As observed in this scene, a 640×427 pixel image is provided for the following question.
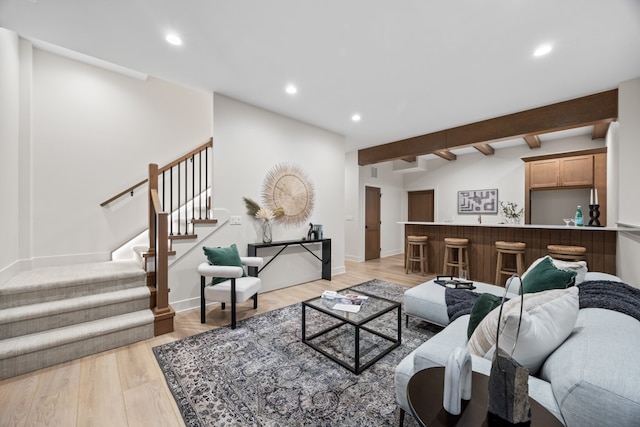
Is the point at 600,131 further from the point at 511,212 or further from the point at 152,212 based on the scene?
the point at 152,212

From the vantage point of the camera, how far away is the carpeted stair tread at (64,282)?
2295 millimetres

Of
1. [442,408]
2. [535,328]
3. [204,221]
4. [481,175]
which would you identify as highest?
[481,175]

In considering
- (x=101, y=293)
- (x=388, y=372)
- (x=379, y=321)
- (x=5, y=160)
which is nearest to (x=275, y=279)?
(x=379, y=321)

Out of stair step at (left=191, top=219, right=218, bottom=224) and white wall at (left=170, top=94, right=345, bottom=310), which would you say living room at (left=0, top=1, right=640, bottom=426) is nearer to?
white wall at (left=170, top=94, right=345, bottom=310)

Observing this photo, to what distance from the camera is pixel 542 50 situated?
101 inches

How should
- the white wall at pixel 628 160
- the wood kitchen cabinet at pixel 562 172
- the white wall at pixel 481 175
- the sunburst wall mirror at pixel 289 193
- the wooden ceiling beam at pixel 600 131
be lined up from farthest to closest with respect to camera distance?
the white wall at pixel 481 175 < the wood kitchen cabinet at pixel 562 172 < the wooden ceiling beam at pixel 600 131 < the sunburst wall mirror at pixel 289 193 < the white wall at pixel 628 160

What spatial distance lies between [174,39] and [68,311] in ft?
8.93

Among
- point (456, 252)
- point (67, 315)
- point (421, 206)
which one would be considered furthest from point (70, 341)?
point (421, 206)

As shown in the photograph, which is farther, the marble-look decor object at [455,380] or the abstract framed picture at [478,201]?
the abstract framed picture at [478,201]

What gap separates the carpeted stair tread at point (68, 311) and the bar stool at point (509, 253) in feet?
16.4

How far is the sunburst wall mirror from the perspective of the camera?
13.5 ft

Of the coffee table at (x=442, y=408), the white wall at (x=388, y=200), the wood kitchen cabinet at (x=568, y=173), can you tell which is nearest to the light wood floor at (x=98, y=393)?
the coffee table at (x=442, y=408)

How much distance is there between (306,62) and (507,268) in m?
4.45

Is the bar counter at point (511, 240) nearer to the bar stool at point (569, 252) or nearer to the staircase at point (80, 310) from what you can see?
the bar stool at point (569, 252)
